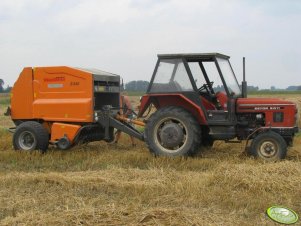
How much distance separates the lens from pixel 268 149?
8477 mm

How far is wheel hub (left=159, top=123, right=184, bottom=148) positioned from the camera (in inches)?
350

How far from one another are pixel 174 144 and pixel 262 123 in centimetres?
168

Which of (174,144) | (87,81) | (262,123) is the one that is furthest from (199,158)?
(87,81)

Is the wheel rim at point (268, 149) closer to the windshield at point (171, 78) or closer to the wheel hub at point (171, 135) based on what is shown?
the wheel hub at point (171, 135)

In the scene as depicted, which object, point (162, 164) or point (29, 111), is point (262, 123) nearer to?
point (162, 164)

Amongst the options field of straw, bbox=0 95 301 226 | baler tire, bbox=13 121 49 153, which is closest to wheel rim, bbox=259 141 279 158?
field of straw, bbox=0 95 301 226

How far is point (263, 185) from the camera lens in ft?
20.4

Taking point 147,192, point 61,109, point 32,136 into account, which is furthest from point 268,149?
point 32,136

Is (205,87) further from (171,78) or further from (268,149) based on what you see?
(268,149)

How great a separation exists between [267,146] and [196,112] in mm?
1419

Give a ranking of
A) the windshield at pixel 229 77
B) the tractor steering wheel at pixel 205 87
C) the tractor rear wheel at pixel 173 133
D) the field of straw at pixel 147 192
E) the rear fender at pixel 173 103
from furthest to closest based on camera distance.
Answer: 1. the tractor steering wheel at pixel 205 87
2. the windshield at pixel 229 77
3. the rear fender at pixel 173 103
4. the tractor rear wheel at pixel 173 133
5. the field of straw at pixel 147 192

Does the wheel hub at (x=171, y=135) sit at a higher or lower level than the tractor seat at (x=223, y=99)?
lower

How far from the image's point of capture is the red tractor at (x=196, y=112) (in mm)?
8812

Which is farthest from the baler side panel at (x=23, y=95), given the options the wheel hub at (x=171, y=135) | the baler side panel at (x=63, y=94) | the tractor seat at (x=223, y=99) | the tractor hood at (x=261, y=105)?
the tractor hood at (x=261, y=105)
